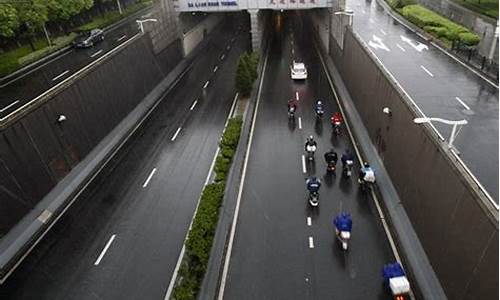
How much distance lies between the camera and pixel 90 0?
2028 inches

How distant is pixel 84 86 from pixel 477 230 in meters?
26.2

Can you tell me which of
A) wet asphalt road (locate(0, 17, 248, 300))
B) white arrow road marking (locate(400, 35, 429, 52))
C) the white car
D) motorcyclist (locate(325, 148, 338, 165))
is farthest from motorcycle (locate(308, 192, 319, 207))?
white arrow road marking (locate(400, 35, 429, 52))

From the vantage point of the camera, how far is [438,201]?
15.1 meters

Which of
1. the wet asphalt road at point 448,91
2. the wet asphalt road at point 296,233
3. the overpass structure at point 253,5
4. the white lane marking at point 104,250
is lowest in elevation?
A: the wet asphalt road at point 296,233

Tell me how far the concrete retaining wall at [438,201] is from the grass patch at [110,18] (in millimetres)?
43489

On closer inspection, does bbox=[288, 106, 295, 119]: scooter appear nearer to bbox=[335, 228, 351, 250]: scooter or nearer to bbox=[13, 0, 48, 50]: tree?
bbox=[335, 228, 351, 250]: scooter

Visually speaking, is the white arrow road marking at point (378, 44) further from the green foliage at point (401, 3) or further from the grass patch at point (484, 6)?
the green foliage at point (401, 3)

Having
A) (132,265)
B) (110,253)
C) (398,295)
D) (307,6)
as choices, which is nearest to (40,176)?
(110,253)

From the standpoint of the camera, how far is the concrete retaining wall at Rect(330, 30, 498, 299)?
11.8 meters

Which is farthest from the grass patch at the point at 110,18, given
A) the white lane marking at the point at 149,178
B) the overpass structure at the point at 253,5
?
the white lane marking at the point at 149,178

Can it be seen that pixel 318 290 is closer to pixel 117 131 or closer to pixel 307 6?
pixel 117 131

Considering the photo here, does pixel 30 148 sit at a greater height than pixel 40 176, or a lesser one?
greater

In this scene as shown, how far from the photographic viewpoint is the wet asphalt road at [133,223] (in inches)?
677

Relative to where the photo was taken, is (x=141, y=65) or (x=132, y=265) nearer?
(x=132, y=265)
